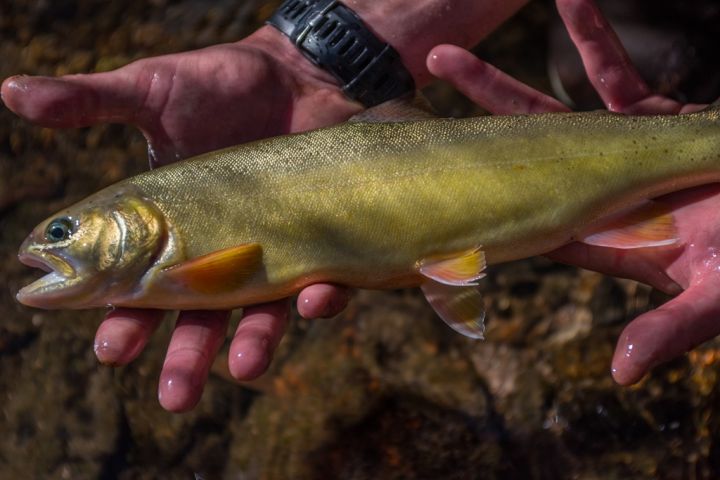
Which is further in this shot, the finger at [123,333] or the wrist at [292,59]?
the wrist at [292,59]

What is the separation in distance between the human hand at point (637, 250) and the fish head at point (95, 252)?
1.65 meters

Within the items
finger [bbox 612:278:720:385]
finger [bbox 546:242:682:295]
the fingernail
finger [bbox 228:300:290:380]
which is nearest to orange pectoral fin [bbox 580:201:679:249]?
finger [bbox 546:242:682:295]

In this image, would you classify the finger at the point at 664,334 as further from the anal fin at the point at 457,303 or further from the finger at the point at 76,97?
the finger at the point at 76,97

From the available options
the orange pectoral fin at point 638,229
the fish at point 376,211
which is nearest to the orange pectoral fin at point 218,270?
the fish at point 376,211

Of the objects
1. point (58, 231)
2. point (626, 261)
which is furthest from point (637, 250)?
point (58, 231)

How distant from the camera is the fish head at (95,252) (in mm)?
2879

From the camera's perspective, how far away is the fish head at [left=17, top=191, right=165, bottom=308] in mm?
2879

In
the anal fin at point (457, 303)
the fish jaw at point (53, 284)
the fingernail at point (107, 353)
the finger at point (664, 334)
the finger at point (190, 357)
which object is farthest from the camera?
the anal fin at point (457, 303)

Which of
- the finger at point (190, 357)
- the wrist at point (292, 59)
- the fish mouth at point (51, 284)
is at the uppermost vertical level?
the wrist at point (292, 59)

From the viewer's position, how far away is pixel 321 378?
4531 millimetres

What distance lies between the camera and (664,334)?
2.55 m

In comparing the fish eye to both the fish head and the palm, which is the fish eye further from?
the palm

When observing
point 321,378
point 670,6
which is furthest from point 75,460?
point 670,6

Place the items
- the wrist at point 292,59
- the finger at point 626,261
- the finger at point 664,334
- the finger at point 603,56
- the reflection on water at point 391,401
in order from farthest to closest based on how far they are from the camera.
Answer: the reflection on water at point 391,401
the wrist at point 292,59
the finger at point 603,56
the finger at point 626,261
the finger at point 664,334
